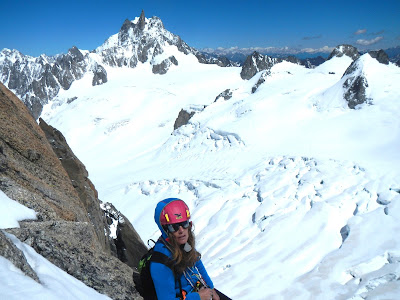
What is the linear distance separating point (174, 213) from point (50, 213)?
10.5 feet

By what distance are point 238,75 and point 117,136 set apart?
5375 cm

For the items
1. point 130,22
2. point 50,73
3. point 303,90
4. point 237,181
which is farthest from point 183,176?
point 130,22

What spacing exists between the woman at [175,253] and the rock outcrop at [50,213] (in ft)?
3.05

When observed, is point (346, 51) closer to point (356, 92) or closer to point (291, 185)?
point (356, 92)

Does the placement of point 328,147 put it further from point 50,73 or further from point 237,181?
point 50,73

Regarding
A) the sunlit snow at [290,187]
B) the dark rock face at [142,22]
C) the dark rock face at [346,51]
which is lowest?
the sunlit snow at [290,187]

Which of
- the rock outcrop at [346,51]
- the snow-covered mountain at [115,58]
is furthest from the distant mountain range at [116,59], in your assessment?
the rock outcrop at [346,51]

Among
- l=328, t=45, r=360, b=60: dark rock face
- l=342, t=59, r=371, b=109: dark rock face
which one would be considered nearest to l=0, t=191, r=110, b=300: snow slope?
l=342, t=59, r=371, b=109: dark rock face

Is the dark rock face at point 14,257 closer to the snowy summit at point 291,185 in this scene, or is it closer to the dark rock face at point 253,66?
the snowy summit at point 291,185

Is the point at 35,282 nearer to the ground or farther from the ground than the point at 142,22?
nearer to the ground

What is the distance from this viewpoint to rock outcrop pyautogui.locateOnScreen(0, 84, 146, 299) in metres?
3.88

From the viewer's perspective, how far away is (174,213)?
11.7 ft

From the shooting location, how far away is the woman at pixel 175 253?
3432 mm

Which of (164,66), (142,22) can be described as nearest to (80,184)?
(164,66)
